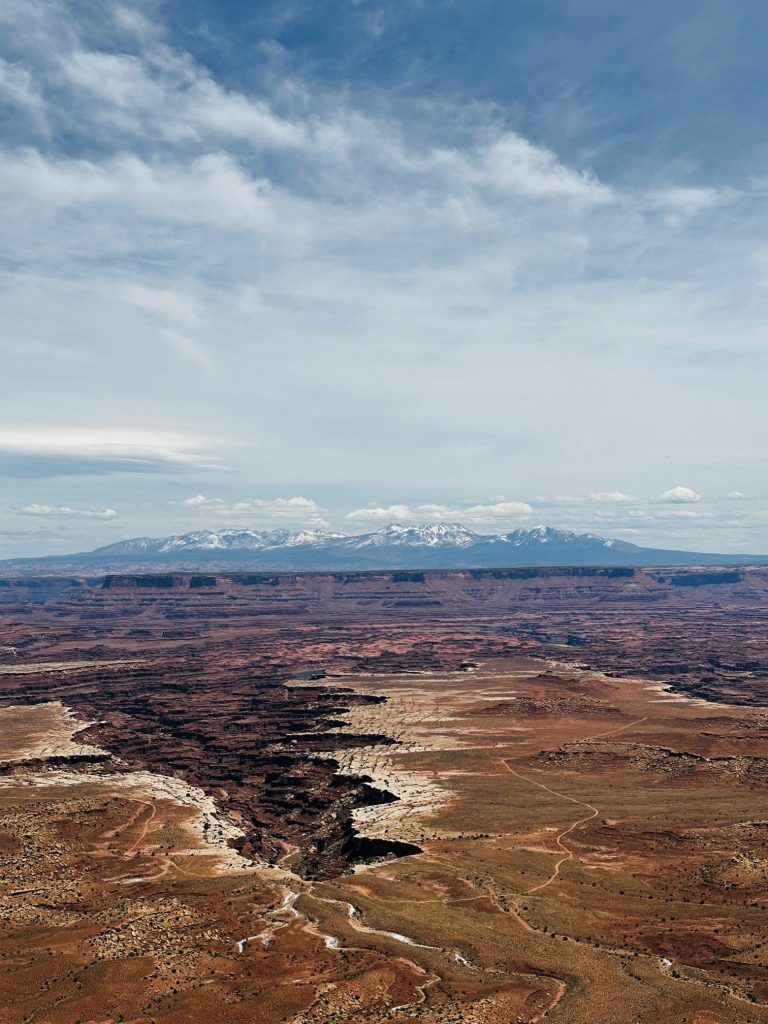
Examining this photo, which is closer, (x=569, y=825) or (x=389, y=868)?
(x=389, y=868)

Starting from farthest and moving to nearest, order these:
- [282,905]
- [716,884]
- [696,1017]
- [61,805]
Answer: [61,805]
[716,884]
[282,905]
[696,1017]

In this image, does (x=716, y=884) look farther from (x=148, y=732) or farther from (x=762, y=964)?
(x=148, y=732)

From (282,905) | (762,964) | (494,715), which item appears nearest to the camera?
(762,964)

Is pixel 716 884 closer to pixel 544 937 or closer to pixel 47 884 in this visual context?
pixel 544 937

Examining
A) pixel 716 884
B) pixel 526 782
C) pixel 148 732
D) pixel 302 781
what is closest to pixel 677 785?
pixel 526 782

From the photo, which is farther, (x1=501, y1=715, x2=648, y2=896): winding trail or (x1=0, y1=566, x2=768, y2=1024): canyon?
(x1=501, y1=715, x2=648, y2=896): winding trail

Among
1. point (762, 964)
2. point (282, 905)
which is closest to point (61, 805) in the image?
point (282, 905)

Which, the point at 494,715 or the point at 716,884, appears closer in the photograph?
the point at 716,884

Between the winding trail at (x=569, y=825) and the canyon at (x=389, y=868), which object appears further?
the winding trail at (x=569, y=825)

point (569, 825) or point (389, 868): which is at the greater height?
point (389, 868)
